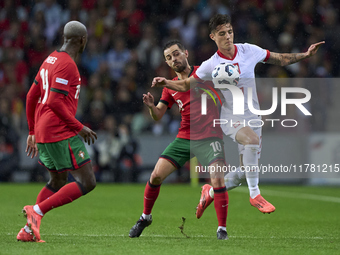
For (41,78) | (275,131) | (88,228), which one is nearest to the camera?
(41,78)

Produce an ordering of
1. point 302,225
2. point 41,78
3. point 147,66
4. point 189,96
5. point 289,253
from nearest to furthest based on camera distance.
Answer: point 289,253
point 41,78
point 189,96
point 302,225
point 147,66

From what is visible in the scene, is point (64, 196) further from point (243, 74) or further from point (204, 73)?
point (243, 74)

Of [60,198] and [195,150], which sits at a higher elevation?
[195,150]

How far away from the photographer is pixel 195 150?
257 inches

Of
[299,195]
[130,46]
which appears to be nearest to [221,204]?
[299,195]

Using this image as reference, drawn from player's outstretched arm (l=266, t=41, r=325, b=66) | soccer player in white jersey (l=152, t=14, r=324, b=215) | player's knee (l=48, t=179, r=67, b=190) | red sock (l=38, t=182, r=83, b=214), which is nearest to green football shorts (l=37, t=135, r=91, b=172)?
red sock (l=38, t=182, r=83, b=214)

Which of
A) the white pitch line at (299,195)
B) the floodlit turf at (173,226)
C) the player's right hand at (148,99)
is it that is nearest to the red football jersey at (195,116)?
the player's right hand at (148,99)

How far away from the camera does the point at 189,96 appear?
660 centimetres

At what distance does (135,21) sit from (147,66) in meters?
1.85

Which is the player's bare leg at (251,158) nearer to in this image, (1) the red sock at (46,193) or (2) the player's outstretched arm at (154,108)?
(2) the player's outstretched arm at (154,108)

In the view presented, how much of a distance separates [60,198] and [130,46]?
11671 mm

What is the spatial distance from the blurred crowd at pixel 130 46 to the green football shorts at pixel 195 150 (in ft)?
28.6

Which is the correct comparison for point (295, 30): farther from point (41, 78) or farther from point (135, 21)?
point (41, 78)

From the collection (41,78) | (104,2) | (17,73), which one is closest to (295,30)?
(104,2)
